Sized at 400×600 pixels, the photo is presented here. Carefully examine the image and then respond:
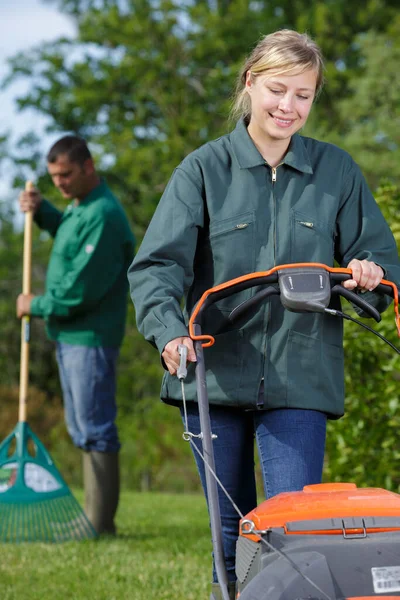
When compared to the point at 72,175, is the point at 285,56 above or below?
below

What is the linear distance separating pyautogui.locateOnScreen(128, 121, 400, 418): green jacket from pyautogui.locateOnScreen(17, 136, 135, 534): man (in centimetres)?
290

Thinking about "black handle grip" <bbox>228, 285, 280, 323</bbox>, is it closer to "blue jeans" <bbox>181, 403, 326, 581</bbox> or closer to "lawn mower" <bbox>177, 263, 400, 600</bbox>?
"blue jeans" <bbox>181, 403, 326, 581</bbox>

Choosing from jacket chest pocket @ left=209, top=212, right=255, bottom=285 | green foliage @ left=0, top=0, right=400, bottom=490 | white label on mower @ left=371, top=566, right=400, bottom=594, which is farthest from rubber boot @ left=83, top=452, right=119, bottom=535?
green foliage @ left=0, top=0, right=400, bottom=490

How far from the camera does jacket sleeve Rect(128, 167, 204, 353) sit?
2.65 metres

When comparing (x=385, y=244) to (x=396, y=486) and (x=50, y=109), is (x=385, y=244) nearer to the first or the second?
(x=396, y=486)

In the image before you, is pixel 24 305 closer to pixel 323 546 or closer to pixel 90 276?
pixel 90 276

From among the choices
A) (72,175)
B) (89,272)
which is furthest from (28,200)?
(89,272)

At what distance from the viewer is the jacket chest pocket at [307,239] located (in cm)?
283

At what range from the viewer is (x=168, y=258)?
9.17 feet

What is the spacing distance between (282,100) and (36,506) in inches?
149

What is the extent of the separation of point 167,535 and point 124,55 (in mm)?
16875

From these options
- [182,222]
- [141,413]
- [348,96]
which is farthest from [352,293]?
[348,96]

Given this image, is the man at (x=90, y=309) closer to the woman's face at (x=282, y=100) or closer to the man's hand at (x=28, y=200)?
the man's hand at (x=28, y=200)

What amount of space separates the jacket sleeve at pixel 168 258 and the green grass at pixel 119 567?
1903 millimetres
